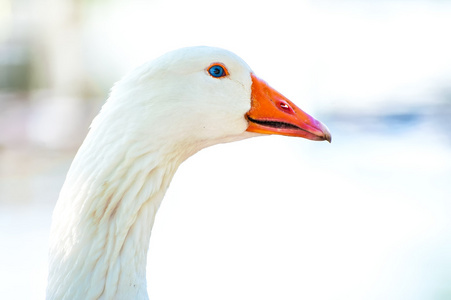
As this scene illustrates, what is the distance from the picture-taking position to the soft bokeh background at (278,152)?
4586 mm

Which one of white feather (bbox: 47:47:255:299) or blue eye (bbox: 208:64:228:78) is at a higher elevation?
blue eye (bbox: 208:64:228:78)

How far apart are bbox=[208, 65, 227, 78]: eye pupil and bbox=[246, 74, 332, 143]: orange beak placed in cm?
11

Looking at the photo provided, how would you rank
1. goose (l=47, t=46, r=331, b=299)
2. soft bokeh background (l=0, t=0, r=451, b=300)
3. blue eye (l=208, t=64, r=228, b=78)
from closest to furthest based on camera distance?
goose (l=47, t=46, r=331, b=299) < blue eye (l=208, t=64, r=228, b=78) < soft bokeh background (l=0, t=0, r=451, b=300)

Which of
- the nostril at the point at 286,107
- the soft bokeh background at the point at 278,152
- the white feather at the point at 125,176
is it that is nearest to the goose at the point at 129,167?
the white feather at the point at 125,176

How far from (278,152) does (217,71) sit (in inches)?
256

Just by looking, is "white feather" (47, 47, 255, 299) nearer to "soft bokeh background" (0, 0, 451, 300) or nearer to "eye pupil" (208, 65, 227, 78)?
"eye pupil" (208, 65, 227, 78)

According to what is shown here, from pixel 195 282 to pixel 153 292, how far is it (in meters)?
0.34

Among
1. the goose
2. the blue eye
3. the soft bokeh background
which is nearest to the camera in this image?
the goose

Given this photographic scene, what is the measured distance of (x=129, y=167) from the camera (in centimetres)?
161

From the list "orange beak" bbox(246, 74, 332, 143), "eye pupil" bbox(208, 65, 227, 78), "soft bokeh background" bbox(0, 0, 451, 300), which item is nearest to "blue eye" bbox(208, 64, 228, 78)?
"eye pupil" bbox(208, 65, 227, 78)

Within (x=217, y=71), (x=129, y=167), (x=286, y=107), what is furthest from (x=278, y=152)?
(x=129, y=167)

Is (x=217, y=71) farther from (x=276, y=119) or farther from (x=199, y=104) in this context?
(x=276, y=119)

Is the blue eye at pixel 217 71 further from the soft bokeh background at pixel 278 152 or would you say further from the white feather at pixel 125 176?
the soft bokeh background at pixel 278 152

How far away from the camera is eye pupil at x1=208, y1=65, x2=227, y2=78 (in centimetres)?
173
